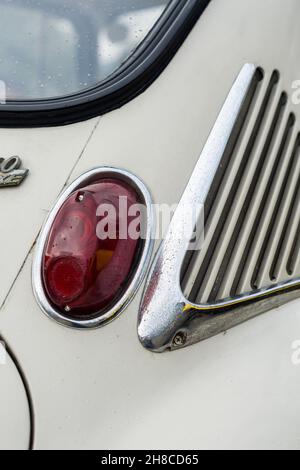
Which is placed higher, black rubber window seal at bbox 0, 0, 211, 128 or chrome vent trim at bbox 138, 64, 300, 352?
black rubber window seal at bbox 0, 0, 211, 128

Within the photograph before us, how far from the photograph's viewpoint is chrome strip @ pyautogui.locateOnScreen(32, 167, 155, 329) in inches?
61.6

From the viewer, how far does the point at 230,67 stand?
182 centimetres

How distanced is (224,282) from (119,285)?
33 centimetres

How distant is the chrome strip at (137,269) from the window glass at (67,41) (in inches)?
11.9

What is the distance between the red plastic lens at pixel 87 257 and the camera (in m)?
1.55

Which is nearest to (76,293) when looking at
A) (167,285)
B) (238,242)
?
(167,285)

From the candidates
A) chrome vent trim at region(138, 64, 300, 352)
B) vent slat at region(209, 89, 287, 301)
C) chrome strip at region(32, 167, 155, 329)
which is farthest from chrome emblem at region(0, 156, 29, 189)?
vent slat at region(209, 89, 287, 301)

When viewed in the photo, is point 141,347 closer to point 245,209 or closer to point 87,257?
point 87,257

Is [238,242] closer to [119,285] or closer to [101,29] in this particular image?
[119,285]

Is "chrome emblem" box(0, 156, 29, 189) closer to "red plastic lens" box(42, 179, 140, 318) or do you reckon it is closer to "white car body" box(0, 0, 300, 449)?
"white car body" box(0, 0, 300, 449)

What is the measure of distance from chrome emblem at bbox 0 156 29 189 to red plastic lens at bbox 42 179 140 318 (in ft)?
0.51

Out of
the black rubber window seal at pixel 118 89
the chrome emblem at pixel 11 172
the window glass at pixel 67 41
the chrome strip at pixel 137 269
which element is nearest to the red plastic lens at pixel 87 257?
the chrome strip at pixel 137 269

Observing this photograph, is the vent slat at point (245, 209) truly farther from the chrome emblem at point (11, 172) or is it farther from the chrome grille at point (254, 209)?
the chrome emblem at point (11, 172)

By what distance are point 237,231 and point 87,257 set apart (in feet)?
1.50
